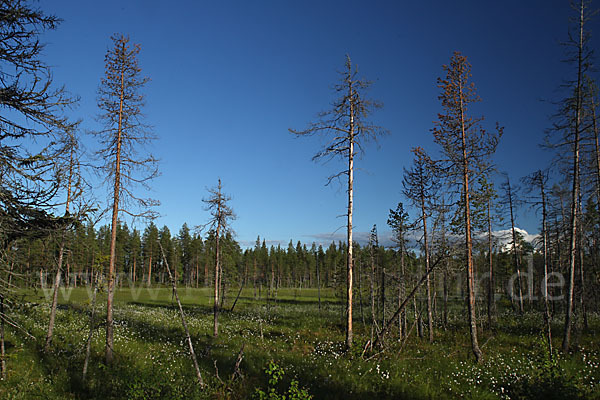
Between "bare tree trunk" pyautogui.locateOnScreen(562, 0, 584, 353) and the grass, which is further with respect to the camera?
"bare tree trunk" pyautogui.locateOnScreen(562, 0, 584, 353)

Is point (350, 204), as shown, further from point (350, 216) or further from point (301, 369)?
point (301, 369)

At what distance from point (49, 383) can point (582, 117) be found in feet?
76.6

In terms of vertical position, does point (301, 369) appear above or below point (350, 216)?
below

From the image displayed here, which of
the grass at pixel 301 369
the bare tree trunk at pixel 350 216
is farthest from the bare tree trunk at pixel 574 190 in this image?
the bare tree trunk at pixel 350 216

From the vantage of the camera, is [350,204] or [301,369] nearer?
[301,369]

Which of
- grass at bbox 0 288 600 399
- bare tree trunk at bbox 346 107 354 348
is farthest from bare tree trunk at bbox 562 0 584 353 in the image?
bare tree trunk at bbox 346 107 354 348

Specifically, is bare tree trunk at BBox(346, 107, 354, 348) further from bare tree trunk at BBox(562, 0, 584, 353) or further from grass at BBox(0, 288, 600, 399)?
bare tree trunk at BBox(562, 0, 584, 353)

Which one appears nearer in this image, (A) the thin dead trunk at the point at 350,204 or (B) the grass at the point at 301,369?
(B) the grass at the point at 301,369

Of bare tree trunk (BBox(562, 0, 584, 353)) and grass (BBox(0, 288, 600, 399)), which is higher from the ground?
bare tree trunk (BBox(562, 0, 584, 353))

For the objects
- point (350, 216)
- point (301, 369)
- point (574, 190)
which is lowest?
point (301, 369)

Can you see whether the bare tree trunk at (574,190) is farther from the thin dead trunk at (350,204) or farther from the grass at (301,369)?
the thin dead trunk at (350,204)

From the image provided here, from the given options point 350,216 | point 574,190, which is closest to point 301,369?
point 350,216

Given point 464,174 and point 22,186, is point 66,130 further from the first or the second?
point 464,174

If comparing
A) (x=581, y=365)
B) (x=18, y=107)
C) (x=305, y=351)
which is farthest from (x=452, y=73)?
(x=18, y=107)
